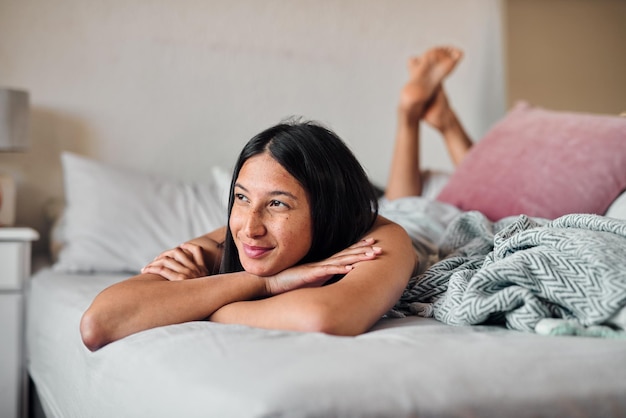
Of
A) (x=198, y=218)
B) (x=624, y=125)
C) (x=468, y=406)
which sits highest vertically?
(x=624, y=125)

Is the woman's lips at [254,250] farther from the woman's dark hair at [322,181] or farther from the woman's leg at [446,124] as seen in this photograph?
the woman's leg at [446,124]

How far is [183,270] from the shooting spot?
1414mm

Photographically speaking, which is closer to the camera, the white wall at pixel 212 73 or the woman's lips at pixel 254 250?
the woman's lips at pixel 254 250

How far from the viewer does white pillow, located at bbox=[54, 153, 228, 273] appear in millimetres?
2158

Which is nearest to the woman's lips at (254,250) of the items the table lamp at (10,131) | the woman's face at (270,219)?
the woman's face at (270,219)

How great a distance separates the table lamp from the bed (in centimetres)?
34

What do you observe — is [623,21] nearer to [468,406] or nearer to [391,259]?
[391,259]

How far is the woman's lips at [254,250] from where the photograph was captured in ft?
4.27

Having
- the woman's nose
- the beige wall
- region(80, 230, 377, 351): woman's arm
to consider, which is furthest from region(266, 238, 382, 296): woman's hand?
the beige wall

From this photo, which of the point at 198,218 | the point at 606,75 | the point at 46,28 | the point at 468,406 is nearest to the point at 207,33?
the point at 46,28

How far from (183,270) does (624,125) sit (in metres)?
1.33

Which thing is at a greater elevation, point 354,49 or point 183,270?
point 354,49

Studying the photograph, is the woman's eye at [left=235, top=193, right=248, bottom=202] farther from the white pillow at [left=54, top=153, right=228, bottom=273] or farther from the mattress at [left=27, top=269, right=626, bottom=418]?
the white pillow at [left=54, top=153, right=228, bottom=273]

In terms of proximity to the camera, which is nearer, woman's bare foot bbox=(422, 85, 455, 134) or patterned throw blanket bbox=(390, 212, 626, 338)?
patterned throw blanket bbox=(390, 212, 626, 338)
